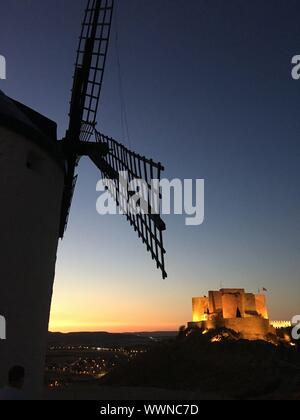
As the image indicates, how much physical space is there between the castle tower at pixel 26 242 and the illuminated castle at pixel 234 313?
120 ft

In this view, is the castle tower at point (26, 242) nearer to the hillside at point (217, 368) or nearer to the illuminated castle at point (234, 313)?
the hillside at point (217, 368)

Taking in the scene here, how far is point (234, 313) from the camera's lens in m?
44.3

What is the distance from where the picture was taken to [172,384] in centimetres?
3014

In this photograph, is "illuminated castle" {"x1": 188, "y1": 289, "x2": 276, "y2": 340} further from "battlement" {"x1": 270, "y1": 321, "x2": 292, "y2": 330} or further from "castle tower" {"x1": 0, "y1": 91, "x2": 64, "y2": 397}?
"castle tower" {"x1": 0, "y1": 91, "x2": 64, "y2": 397}

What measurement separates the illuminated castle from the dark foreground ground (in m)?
2.21

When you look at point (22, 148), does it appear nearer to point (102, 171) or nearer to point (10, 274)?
point (10, 274)

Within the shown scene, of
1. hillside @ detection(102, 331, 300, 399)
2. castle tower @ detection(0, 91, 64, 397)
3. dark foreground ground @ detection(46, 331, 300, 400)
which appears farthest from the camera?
hillside @ detection(102, 331, 300, 399)

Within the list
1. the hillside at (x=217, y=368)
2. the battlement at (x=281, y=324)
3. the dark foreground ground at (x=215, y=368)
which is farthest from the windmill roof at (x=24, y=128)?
the battlement at (x=281, y=324)

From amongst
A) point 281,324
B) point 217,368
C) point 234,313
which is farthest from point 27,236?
point 281,324

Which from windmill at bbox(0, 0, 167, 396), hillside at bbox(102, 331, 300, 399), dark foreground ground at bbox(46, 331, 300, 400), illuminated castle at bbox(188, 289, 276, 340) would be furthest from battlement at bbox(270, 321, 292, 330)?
windmill at bbox(0, 0, 167, 396)

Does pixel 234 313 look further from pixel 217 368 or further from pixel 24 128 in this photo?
pixel 24 128

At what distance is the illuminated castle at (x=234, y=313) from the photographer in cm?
4222

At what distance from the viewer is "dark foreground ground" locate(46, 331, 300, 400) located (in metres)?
27.0
